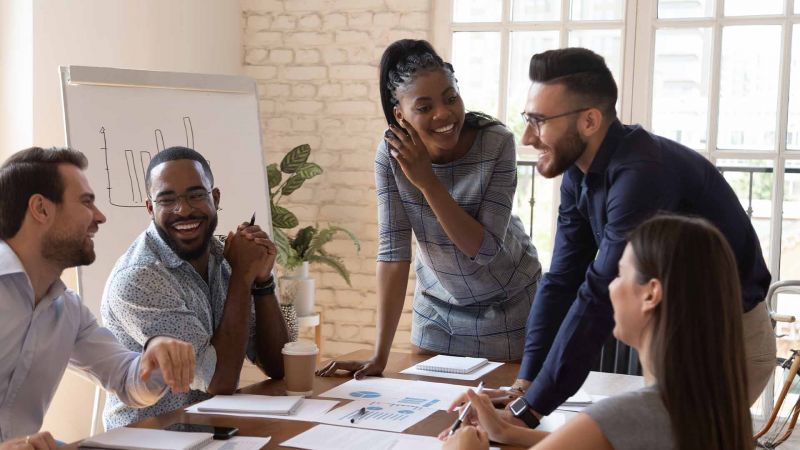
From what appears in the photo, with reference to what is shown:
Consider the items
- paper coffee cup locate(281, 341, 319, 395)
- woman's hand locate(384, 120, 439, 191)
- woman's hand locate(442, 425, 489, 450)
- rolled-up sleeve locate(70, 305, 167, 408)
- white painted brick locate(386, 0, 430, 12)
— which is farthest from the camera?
white painted brick locate(386, 0, 430, 12)

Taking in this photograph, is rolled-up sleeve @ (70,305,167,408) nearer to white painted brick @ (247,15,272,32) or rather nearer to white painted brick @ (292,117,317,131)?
white painted brick @ (292,117,317,131)

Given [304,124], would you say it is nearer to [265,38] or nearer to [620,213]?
[265,38]

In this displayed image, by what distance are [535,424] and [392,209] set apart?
0.87 m

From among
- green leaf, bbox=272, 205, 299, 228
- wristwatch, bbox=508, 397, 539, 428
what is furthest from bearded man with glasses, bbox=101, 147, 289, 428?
green leaf, bbox=272, 205, 299, 228

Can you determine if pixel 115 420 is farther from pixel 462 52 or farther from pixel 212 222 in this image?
pixel 462 52

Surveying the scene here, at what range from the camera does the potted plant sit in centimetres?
436

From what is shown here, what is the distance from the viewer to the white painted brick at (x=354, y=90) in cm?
470

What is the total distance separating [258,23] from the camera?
488 centimetres

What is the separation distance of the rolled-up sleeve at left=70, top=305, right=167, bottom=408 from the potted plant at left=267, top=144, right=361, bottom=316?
7.40 feet

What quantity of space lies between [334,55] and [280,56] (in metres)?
0.31

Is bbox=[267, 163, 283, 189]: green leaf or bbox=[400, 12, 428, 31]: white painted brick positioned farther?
bbox=[400, 12, 428, 31]: white painted brick

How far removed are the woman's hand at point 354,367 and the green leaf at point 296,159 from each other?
2.28 meters

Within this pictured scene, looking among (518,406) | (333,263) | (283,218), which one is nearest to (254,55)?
(283,218)

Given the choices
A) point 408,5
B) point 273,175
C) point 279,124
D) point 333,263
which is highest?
point 408,5
